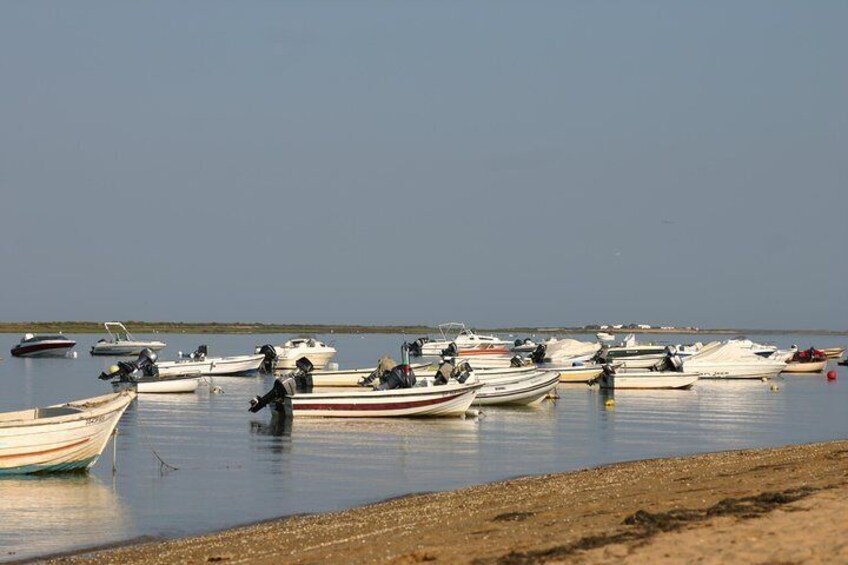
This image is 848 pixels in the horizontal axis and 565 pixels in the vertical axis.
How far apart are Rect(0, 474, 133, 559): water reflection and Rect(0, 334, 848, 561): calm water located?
0.10 ft

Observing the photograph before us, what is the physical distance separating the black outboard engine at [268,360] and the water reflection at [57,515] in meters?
50.2

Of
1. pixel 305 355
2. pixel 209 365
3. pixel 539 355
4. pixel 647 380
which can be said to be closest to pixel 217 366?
pixel 209 365

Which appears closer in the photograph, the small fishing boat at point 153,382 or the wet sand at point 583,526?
the wet sand at point 583,526

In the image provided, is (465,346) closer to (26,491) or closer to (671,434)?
(671,434)

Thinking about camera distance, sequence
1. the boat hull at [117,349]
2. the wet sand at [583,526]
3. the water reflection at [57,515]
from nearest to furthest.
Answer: the wet sand at [583,526], the water reflection at [57,515], the boat hull at [117,349]

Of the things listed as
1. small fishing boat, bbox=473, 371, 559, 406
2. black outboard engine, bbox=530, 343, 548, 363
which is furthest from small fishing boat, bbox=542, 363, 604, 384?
black outboard engine, bbox=530, 343, 548, 363

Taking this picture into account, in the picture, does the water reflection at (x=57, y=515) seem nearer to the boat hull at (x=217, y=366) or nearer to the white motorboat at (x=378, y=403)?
the white motorboat at (x=378, y=403)

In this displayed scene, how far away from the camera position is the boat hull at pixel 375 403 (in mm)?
38625

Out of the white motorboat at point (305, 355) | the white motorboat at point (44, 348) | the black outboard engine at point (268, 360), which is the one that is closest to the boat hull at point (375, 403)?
the black outboard engine at point (268, 360)

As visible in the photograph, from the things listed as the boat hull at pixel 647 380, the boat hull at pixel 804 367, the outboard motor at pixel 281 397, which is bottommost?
the boat hull at pixel 804 367

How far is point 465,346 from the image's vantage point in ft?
328

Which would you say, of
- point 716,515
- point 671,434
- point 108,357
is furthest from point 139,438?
point 108,357

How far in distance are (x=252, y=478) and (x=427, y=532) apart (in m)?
11.2

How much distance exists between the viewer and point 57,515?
21016 mm
